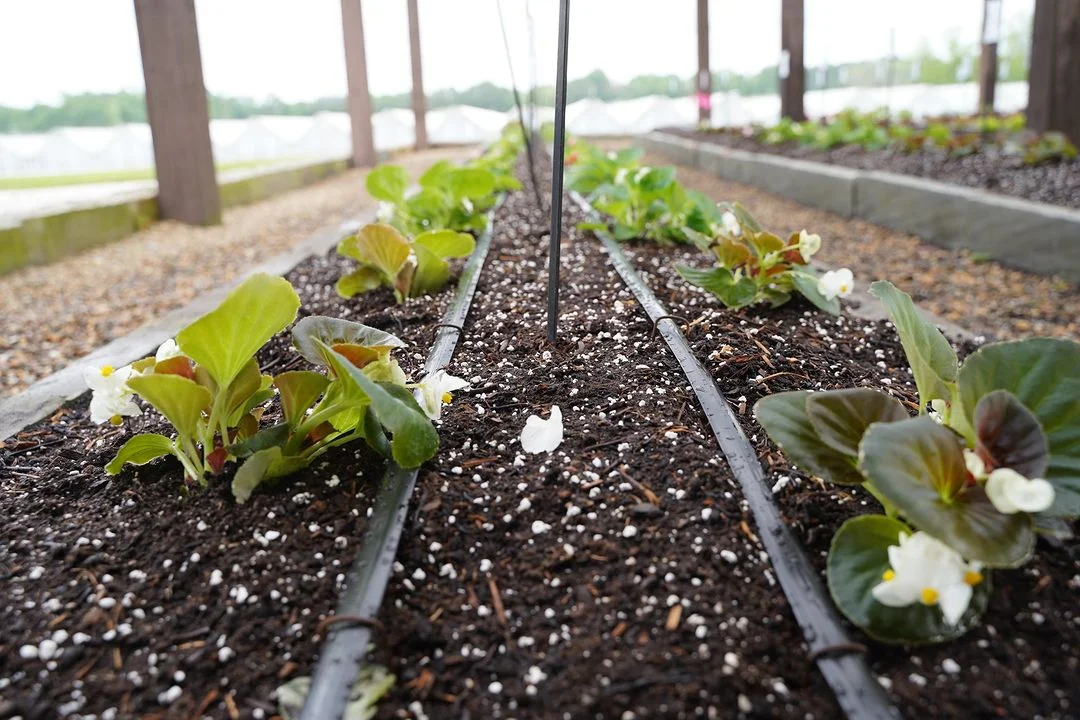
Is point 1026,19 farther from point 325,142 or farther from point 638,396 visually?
point 638,396

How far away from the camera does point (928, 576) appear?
2.56 ft

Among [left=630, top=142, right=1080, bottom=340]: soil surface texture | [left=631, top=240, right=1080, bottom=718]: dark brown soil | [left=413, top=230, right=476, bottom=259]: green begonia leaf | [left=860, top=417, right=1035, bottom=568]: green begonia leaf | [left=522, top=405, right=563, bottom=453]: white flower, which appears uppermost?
[left=413, top=230, right=476, bottom=259]: green begonia leaf

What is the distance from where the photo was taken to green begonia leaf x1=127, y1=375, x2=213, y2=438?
3.17ft

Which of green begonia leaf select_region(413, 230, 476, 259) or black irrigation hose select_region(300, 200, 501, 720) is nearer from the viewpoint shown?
black irrigation hose select_region(300, 200, 501, 720)

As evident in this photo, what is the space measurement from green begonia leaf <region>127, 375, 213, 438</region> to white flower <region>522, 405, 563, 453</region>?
1.39 feet

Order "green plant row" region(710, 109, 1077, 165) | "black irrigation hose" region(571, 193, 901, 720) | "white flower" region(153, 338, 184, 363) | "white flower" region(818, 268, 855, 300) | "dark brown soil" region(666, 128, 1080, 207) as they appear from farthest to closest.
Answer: "green plant row" region(710, 109, 1077, 165) < "dark brown soil" region(666, 128, 1080, 207) < "white flower" region(818, 268, 855, 300) < "white flower" region(153, 338, 184, 363) < "black irrigation hose" region(571, 193, 901, 720)

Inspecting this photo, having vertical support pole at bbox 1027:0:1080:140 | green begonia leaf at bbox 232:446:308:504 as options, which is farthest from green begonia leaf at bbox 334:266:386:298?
vertical support pole at bbox 1027:0:1080:140

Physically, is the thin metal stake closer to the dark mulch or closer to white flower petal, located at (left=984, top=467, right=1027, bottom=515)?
the dark mulch

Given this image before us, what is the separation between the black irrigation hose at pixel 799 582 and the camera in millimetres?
743

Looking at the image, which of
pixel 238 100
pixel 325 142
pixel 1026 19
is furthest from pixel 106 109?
pixel 1026 19

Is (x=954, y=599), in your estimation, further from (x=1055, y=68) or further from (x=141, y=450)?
(x=1055, y=68)

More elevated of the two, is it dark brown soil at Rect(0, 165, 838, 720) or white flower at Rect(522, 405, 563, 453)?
white flower at Rect(522, 405, 563, 453)

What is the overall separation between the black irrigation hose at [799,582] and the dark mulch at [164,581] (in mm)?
492

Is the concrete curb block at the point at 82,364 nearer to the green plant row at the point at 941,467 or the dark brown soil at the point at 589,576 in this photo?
the dark brown soil at the point at 589,576
